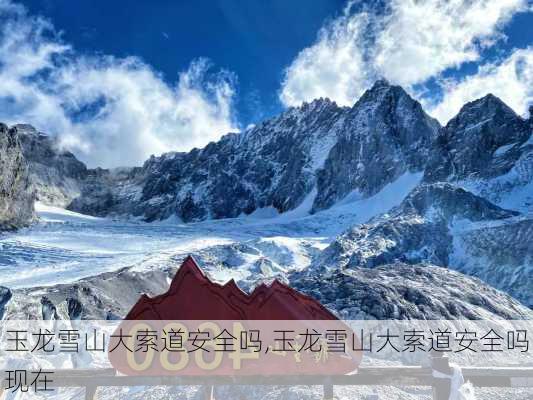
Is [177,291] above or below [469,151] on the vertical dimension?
below

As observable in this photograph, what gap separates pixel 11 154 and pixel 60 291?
74.4m

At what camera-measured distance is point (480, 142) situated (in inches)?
3307

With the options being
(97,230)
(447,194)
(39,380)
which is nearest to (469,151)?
(447,194)

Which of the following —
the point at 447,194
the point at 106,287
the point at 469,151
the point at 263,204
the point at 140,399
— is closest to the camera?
the point at 140,399

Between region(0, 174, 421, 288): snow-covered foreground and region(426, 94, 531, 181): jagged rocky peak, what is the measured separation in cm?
1004

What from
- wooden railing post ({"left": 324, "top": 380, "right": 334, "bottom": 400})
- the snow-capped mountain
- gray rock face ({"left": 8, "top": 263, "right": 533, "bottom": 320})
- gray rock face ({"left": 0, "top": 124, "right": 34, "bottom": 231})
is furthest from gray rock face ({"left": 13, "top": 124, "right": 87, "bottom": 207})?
wooden railing post ({"left": 324, "top": 380, "right": 334, "bottom": 400})

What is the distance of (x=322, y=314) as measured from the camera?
552 cm

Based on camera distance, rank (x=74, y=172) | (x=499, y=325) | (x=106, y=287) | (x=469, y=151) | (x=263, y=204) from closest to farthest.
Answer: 1. (x=499, y=325)
2. (x=106, y=287)
3. (x=469, y=151)
4. (x=263, y=204)
5. (x=74, y=172)

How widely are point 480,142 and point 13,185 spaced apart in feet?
281

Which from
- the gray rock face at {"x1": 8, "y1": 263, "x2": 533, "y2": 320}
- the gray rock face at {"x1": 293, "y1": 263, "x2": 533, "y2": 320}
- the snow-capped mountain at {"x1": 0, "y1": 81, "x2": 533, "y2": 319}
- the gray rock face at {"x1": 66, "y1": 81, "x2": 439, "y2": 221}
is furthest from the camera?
the gray rock face at {"x1": 66, "y1": 81, "x2": 439, "y2": 221}

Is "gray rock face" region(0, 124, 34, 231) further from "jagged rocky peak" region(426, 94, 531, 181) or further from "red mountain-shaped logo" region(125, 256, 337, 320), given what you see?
"red mountain-shaped logo" region(125, 256, 337, 320)

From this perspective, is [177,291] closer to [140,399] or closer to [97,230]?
[140,399]

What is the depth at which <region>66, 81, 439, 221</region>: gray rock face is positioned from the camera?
115250 mm

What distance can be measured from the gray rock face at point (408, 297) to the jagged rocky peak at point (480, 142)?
49.1 meters
